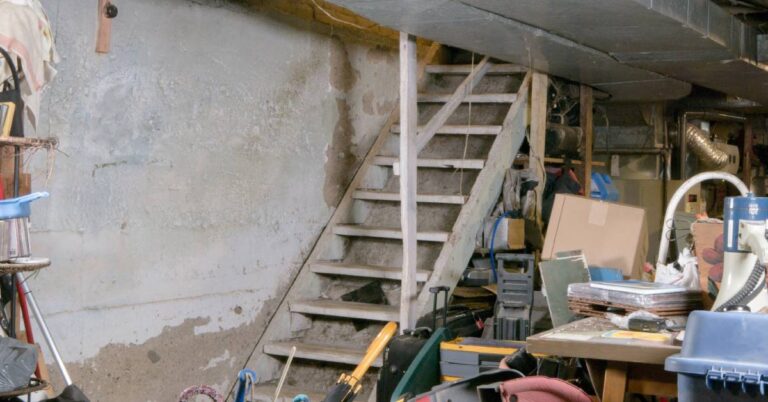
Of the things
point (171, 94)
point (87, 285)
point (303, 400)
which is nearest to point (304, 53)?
point (171, 94)

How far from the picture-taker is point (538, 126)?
6.35m

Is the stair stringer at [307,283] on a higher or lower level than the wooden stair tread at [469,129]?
lower

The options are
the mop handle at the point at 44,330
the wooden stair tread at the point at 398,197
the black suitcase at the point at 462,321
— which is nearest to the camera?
the mop handle at the point at 44,330

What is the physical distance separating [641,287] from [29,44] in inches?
94.8

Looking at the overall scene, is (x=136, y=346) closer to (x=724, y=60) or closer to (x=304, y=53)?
(x=304, y=53)

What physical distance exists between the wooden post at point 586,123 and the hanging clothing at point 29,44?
433 centimetres

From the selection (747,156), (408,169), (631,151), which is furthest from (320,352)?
(747,156)

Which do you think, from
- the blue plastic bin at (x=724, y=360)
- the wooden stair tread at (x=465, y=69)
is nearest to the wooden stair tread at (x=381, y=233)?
the wooden stair tread at (x=465, y=69)

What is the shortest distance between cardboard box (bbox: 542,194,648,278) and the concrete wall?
4.73ft

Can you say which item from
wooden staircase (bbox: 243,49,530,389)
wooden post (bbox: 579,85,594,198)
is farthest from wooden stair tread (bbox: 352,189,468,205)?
wooden post (bbox: 579,85,594,198)

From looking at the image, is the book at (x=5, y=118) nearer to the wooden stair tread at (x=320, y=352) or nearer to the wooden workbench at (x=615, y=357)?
the wooden workbench at (x=615, y=357)

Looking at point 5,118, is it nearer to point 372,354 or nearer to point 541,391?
point 372,354

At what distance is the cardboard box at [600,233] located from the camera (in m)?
5.37

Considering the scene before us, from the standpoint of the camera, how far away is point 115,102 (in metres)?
4.50
